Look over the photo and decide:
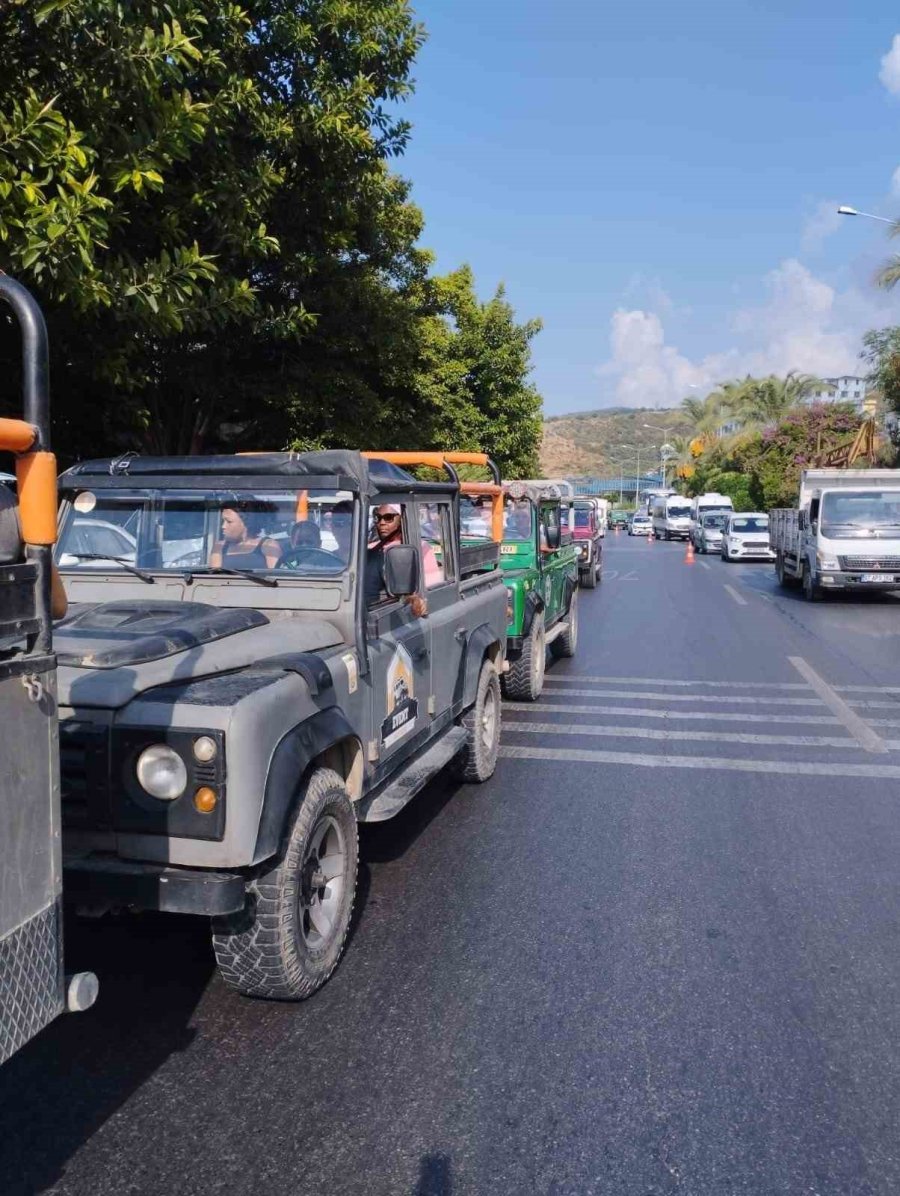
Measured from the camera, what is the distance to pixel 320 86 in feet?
31.8

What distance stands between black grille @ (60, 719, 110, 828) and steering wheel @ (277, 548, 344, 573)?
1554 millimetres

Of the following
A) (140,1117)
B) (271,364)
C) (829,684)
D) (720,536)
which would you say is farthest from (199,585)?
(720,536)

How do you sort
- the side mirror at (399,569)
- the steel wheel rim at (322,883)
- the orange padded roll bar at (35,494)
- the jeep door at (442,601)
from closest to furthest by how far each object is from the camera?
the orange padded roll bar at (35,494) → the steel wheel rim at (322,883) → the side mirror at (399,569) → the jeep door at (442,601)

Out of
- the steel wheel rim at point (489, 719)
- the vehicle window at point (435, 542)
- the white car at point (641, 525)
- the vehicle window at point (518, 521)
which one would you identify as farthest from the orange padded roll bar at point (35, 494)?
the white car at point (641, 525)

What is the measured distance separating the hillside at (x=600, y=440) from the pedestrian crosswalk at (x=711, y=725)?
A: 121 meters

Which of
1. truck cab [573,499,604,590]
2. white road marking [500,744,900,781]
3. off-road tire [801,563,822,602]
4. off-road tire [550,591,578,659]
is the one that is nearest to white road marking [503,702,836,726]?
white road marking [500,744,900,781]

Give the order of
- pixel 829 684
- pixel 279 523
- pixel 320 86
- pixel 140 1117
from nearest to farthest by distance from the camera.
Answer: pixel 140 1117 → pixel 279 523 → pixel 320 86 → pixel 829 684

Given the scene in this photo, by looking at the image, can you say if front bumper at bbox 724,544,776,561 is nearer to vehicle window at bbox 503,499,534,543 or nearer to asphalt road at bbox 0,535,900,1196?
vehicle window at bbox 503,499,534,543

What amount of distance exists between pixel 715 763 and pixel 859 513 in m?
13.4

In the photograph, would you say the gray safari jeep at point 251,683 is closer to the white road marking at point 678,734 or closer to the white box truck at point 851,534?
the white road marking at point 678,734

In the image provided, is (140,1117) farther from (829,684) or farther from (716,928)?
(829,684)

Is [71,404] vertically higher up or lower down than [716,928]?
higher up

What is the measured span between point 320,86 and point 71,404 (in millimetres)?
4973

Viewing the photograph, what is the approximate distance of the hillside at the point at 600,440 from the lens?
144 m
